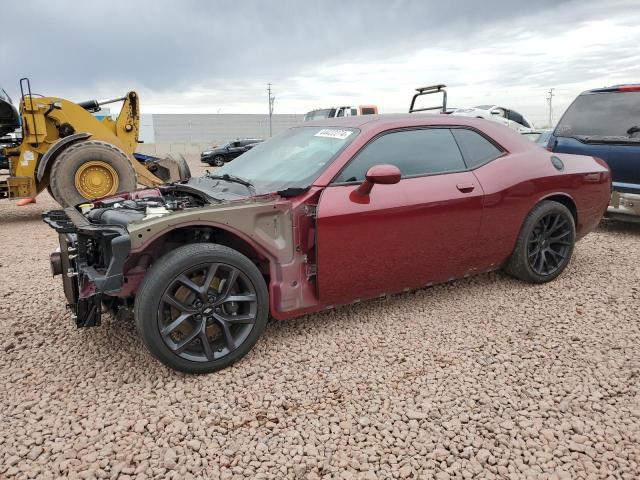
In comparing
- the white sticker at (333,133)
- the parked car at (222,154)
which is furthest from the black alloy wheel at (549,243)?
the parked car at (222,154)

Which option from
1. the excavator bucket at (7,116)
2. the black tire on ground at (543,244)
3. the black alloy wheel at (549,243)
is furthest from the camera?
the excavator bucket at (7,116)

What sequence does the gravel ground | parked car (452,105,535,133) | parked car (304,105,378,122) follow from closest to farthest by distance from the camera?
the gravel ground
parked car (452,105,535,133)
parked car (304,105,378,122)

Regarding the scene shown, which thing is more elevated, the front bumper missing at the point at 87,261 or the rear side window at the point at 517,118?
the rear side window at the point at 517,118

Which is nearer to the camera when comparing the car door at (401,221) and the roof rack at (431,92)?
the car door at (401,221)

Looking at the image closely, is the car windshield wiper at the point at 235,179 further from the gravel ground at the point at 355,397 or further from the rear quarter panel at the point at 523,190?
the rear quarter panel at the point at 523,190

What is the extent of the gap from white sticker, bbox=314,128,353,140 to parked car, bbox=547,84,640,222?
358 cm

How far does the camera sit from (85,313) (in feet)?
9.44

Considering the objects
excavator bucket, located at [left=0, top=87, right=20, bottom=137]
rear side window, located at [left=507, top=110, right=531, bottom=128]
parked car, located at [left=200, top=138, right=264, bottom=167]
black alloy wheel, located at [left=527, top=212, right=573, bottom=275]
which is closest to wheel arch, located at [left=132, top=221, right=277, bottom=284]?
black alloy wheel, located at [left=527, top=212, right=573, bottom=275]

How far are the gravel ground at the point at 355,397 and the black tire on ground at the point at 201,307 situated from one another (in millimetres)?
152

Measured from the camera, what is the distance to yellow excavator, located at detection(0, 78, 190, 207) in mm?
7785

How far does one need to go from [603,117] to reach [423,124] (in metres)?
3.67

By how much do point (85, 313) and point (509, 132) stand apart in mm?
3542

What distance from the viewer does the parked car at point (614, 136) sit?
5.73 metres

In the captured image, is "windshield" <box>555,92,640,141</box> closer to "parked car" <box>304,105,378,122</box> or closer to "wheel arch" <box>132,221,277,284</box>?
"wheel arch" <box>132,221,277,284</box>
